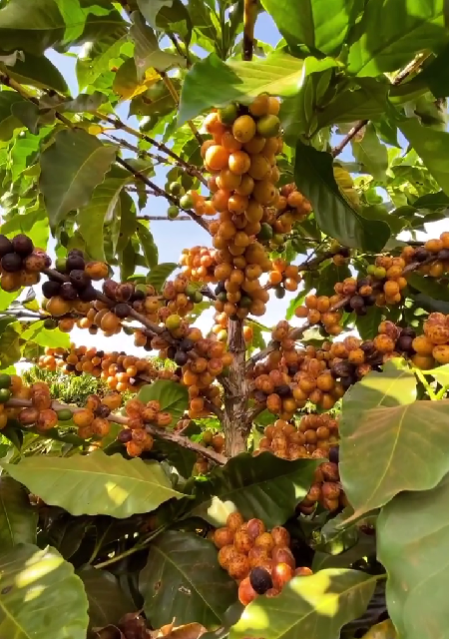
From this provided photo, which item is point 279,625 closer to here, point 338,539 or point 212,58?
point 338,539

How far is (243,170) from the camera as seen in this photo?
3.47 feet

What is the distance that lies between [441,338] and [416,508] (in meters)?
0.56

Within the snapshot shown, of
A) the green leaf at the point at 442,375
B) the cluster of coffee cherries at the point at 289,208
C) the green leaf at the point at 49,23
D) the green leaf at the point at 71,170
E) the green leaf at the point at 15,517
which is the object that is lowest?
the green leaf at the point at 15,517

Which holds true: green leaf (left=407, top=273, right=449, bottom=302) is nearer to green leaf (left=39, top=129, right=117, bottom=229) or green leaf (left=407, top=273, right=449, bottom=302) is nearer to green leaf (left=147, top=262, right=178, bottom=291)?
green leaf (left=147, top=262, right=178, bottom=291)

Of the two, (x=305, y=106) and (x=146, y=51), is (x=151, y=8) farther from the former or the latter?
(x=305, y=106)

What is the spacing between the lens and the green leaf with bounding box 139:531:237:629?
103 cm

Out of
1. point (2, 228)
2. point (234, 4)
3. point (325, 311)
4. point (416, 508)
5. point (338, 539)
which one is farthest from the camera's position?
point (2, 228)

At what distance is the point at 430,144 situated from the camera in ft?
3.13

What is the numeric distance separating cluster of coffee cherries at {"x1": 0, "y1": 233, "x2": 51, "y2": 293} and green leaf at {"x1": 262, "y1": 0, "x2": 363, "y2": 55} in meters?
0.61

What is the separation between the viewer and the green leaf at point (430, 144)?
0.94 m

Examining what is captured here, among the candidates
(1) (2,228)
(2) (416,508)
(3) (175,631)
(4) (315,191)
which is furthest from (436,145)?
(1) (2,228)

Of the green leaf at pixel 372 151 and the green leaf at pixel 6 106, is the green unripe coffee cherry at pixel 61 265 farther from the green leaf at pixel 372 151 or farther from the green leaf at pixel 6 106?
the green leaf at pixel 372 151

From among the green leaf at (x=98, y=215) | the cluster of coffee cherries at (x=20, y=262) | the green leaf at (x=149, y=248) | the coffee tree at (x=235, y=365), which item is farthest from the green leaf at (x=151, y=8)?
the green leaf at (x=149, y=248)

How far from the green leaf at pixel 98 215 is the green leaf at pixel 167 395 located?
0.40 metres
